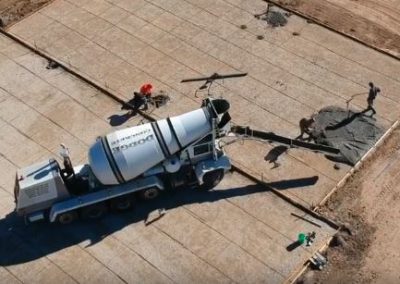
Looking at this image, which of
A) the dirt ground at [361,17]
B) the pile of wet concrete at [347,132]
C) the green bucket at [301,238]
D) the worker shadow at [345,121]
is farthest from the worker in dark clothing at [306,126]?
the dirt ground at [361,17]

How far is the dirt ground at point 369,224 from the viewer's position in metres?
19.8

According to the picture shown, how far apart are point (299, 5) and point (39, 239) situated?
17.5 metres

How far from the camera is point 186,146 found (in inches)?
797

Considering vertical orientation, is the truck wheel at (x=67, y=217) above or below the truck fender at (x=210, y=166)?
below

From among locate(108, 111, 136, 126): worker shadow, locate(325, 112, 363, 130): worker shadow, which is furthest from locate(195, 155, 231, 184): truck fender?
locate(325, 112, 363, 130): worker shadow

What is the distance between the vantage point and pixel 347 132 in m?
23.9

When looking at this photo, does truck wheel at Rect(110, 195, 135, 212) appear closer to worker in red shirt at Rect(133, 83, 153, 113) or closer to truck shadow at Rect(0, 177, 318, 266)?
truck shadow at Rect(0, 177, 318, 266)

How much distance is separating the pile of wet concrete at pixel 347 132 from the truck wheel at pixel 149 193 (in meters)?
6.90

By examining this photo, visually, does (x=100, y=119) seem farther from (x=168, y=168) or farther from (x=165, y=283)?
(x=165, y=283)

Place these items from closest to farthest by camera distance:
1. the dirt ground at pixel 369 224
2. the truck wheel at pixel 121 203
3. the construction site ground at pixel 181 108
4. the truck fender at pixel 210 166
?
the dirt ground at pixel 369 224
the construction site ground at pixel 181 108
the truck wheel at pixel 121 203
the truck fender at pixel 210 166

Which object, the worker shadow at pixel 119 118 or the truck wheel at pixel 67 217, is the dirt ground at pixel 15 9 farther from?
the truck wheel at pixel 67 217

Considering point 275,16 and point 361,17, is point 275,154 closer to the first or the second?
point 275,16

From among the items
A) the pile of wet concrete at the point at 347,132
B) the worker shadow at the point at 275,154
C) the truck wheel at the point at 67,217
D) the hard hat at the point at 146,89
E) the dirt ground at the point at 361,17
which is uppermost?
the dirt ground at the point at 361,17

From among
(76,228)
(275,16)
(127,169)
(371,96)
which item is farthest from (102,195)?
(275,16)
